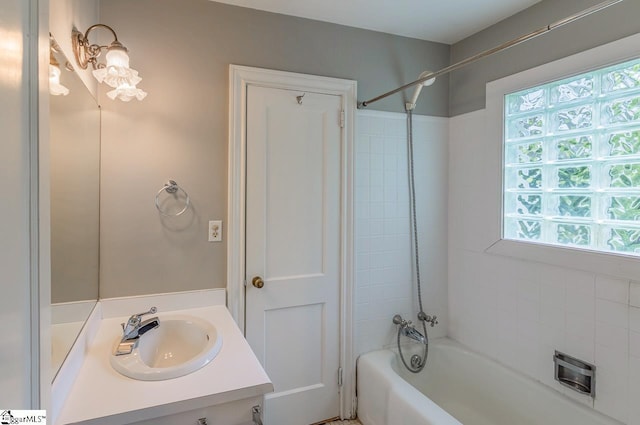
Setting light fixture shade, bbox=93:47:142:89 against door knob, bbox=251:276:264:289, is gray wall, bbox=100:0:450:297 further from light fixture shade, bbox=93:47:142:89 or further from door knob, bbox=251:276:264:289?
light fixture shade, bbox=93:47:142:89

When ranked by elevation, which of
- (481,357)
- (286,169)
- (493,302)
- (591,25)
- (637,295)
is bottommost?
(481,357)

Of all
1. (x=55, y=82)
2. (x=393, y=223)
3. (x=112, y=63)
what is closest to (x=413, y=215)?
(x=393, y=223)

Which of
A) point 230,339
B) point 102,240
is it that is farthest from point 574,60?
point 102,240

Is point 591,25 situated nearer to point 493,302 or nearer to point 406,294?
point 493,302

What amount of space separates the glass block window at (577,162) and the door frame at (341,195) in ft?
3.14

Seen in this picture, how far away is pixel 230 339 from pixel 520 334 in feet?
5.47

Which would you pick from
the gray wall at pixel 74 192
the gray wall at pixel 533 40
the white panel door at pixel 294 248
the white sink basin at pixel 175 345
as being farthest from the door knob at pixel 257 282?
the gray wall at pixel 533 40

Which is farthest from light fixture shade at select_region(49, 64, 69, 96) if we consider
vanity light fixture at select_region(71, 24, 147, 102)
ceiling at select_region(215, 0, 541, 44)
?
ceiling at select_region(215, 0, 541, 44)

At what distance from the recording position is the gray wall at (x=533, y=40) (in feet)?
5.42

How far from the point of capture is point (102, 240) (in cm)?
176

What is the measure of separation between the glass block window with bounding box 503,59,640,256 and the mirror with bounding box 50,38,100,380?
7.19 ft

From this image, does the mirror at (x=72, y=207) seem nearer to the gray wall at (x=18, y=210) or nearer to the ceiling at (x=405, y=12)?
the gray wall at (x=18, y=210)

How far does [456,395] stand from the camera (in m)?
2.34

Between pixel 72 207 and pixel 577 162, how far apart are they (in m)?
2.24
